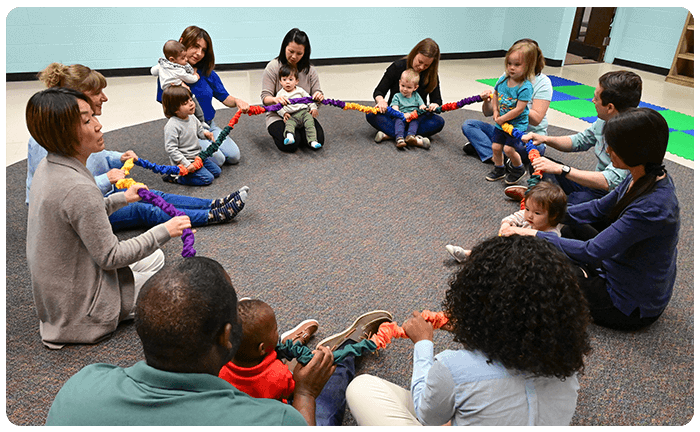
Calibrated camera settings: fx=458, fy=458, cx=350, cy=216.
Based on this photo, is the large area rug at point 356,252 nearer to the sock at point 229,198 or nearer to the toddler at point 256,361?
the sock at point 229,198

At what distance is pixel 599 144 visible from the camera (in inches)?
115

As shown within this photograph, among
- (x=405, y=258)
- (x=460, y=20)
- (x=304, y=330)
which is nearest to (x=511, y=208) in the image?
(x=405, y=258)

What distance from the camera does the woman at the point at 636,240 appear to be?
6.05ft

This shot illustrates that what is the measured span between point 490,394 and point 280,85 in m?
3.51

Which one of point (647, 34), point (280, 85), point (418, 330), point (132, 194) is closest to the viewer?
point (418, 330)

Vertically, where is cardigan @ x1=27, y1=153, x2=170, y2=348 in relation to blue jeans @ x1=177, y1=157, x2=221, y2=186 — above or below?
above

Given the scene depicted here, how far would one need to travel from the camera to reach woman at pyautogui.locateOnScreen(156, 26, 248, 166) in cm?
358

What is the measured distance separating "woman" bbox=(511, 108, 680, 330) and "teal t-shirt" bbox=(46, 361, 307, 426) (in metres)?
1.57

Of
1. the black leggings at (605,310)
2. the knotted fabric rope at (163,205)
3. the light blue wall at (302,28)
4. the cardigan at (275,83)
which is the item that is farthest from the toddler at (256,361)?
the light blue wall at (302,28)

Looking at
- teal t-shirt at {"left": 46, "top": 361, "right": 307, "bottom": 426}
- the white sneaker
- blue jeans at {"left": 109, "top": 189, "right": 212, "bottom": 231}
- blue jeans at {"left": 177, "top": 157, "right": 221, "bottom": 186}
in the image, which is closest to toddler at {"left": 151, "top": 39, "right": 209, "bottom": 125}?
blue jeans at {"left": 177, "top": 157, "right": 221, "bottom": 186}

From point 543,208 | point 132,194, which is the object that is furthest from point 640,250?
point 132,194

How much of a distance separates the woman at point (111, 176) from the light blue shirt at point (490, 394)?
6.70ft

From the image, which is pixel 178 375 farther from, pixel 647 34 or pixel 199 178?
pixel 647 34

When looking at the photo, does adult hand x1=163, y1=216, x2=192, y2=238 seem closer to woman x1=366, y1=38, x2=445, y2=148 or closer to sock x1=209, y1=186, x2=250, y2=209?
sock x1=209, y1=186, x2=250, y2=209
